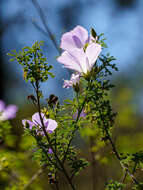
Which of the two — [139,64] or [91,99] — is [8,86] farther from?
[91,99]

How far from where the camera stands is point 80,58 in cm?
46

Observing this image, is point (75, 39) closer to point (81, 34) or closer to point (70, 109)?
point (81, 34)

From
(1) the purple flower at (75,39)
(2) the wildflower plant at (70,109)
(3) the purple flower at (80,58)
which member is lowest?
(2) the wildflower plant at (70,109)

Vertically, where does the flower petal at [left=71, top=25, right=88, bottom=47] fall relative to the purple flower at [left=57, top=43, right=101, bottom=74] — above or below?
above

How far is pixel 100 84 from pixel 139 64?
3388 mm

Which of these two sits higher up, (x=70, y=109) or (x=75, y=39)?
(x=75, y=39)

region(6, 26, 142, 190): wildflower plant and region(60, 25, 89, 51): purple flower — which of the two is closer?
region(6, 26, 142, 190): wildflower plant

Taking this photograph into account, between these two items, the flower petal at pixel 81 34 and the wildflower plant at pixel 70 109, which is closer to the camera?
the wildflower plant at pixel 70 109

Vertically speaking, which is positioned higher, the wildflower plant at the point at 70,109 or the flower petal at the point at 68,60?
the flower petal at the point at 68,60

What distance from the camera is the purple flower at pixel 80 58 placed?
1.46 ft

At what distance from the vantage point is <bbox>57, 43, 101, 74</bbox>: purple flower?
446mm

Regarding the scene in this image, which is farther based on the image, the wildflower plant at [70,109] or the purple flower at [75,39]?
the purple flower at [75,39]

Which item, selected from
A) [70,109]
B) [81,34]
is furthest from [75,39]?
[70,109]

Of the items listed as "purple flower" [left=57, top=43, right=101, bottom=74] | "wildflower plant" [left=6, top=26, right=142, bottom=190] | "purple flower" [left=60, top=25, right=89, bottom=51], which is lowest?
"wildflower plant" [left=6, top=26, right=142, bottom=190]
